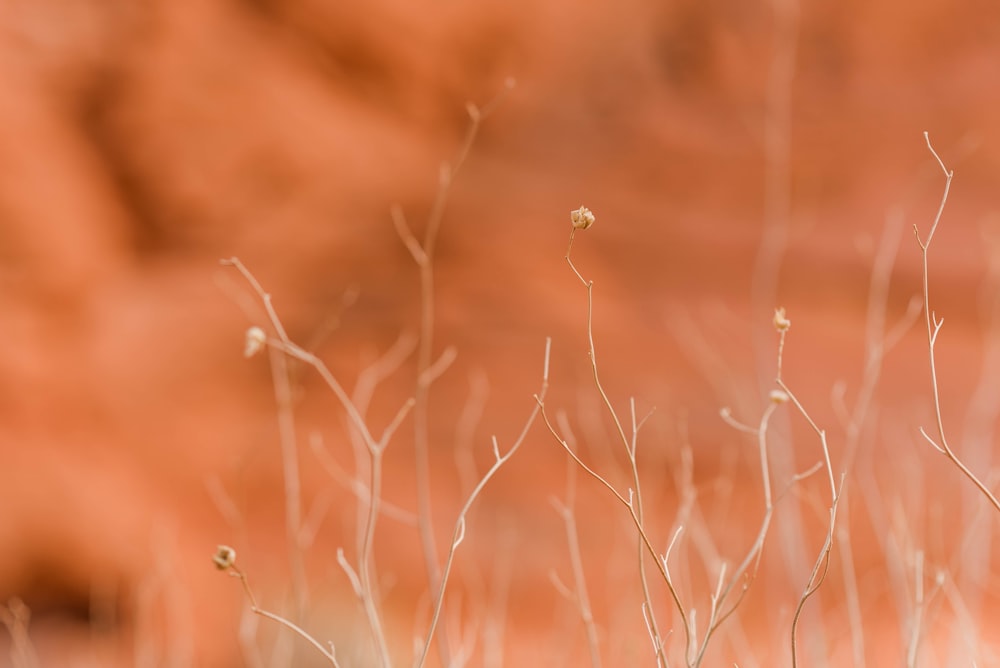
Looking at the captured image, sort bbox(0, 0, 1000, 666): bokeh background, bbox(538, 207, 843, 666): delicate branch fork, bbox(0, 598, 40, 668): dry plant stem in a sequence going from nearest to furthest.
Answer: bbox(538, 207, 843, 666): delicate branch fork
bbox(0, 598, 40, 668): dry plant stem
bbox(0, 0, 1000, 666): bokeh background

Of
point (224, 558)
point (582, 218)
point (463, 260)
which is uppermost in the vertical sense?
point (463, 260)

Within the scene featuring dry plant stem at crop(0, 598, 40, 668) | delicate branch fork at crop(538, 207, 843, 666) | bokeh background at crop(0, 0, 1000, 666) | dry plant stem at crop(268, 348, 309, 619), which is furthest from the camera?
bokeh background at crop(0, 0, 1000, 666)

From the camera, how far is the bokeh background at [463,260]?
216 cm

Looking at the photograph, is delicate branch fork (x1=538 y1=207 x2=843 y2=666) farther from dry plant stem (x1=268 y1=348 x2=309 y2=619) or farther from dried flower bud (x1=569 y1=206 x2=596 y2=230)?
dry plant stem (x1=268 y1=348 x2=309 y2=619)

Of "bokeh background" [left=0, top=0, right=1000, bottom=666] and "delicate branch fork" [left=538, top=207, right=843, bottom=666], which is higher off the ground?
"bokeh background" [left=0, top=0, right=1000, bottom=666]

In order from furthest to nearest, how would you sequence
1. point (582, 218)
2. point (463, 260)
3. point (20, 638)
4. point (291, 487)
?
point (463, 260) < point (20, 638) < point (291, 487) < point (582, 218)

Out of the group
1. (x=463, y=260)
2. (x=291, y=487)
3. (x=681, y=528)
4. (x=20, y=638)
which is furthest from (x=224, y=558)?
(x=463, y=260)

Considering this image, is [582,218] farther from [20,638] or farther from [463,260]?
[463,260]

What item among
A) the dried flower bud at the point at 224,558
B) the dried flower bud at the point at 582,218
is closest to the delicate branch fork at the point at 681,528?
the dried flower bud at the point at 582,218

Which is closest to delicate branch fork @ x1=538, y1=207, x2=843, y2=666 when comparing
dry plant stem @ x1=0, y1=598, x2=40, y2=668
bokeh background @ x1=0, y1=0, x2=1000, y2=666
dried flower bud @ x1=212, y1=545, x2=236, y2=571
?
dried flower bud @ x1=212, y1=545, x2=236, y2=571

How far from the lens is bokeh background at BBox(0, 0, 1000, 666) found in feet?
7.08

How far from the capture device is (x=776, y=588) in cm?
208

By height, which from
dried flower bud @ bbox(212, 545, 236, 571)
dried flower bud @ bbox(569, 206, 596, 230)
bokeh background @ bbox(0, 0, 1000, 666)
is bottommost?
dried flower bud @ bbox(212, 545, 236, 571)

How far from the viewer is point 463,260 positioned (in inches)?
95.3
